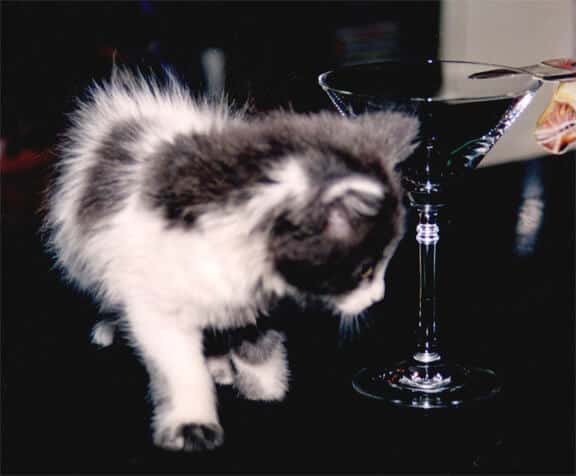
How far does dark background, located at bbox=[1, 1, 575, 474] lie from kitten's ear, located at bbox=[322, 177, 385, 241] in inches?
6.3

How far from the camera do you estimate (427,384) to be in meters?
1.05

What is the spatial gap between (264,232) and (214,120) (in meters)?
0.18

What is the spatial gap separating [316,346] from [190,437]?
0.97 ft

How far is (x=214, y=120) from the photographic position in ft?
3.10

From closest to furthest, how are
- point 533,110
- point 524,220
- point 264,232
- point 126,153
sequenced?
1. point 264,232
2. point 126,153
3. point 524,220
4. point 533,110

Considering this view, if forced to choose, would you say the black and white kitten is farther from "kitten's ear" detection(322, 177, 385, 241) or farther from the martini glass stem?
the martini glass stem

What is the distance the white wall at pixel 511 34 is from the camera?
111 inches

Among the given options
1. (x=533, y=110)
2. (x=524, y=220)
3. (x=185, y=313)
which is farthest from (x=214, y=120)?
(x=533, y=110)

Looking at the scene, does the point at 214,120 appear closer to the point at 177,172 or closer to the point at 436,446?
the point at 177,172

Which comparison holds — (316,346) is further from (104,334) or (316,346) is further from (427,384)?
(104,334)

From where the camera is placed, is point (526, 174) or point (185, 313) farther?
point (526, 174)

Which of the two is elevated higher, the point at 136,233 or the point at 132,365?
the point at 136,233

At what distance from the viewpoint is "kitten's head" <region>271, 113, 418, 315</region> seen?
80cm

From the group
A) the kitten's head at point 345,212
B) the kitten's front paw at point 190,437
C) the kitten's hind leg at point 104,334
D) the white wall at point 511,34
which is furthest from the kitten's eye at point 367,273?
the white wall at point 511,34
